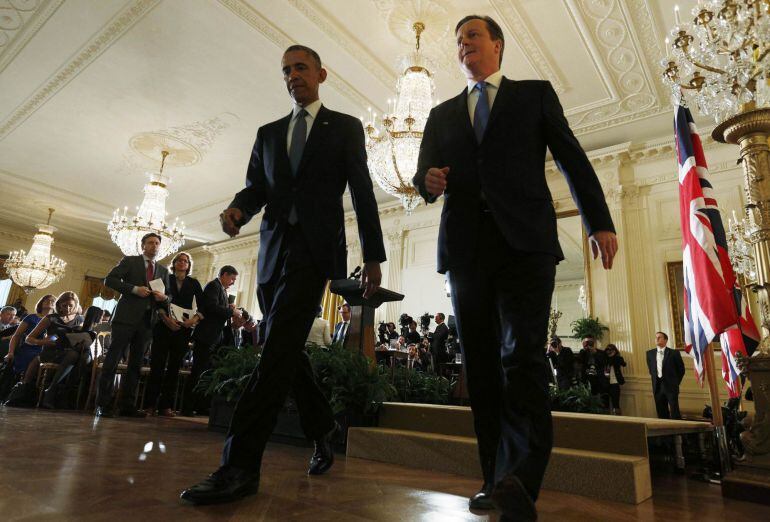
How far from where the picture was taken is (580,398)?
3.61 m

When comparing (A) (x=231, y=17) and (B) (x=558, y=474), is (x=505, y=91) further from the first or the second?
(A) (x=231, y=17)

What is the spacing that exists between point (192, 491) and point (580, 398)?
10.5 feet

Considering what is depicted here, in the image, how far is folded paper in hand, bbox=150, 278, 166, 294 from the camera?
3.74 metres

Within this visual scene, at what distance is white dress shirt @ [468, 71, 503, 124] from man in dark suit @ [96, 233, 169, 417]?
313cm

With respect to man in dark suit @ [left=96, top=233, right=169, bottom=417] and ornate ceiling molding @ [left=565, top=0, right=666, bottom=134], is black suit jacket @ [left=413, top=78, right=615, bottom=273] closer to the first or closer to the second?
man in dark suit @ [left=96, top=233, right=169, bottom=417]

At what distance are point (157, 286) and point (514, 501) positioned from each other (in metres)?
3.49

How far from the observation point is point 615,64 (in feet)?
18.7

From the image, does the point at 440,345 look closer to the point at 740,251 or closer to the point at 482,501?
the point at 740,251

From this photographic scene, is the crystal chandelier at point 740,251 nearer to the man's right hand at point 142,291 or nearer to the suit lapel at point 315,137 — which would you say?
the suit lapel at point 315,137

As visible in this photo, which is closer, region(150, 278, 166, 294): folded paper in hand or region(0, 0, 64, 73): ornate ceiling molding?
region(150, 278, 166, 294): folded paper in hand

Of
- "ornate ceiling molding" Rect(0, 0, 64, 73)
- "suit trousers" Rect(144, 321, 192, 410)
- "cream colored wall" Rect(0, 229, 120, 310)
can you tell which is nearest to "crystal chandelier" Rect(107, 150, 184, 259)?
"ornate ceiling molding" Rect(0, 0, 64, 73)

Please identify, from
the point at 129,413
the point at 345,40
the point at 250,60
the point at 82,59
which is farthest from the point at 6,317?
the point at 345,40

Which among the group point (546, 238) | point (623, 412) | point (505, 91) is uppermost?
point (505, 91)

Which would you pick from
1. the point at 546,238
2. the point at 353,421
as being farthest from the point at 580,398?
the point at 546,238
